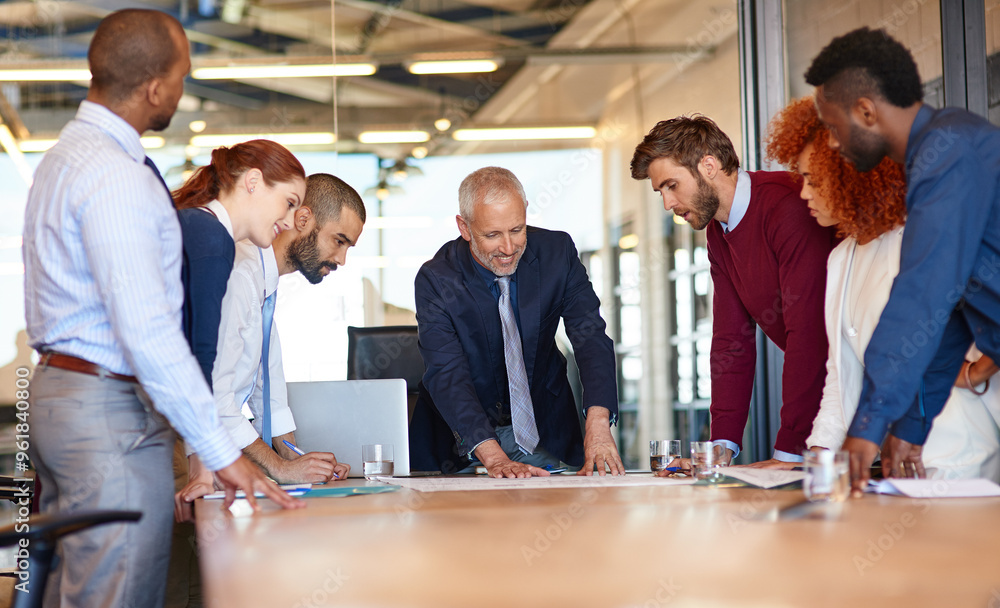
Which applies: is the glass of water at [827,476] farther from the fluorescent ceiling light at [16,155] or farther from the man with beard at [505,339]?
the fluorescent ceiling light at [16,155]

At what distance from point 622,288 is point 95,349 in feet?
14.5

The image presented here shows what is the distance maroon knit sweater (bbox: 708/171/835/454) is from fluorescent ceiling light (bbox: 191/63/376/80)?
10.7ft

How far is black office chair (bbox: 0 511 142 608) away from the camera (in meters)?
1.06

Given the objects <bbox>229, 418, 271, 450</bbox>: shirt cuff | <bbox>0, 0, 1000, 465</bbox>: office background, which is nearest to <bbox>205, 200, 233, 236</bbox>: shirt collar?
<bbox>229, 418, 271, 450</bbox>: shirt cuff

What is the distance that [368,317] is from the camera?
514 cm

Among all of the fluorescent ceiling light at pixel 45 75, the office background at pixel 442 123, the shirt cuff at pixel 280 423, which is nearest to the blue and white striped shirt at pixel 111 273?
the shirt cuff at pixel 280 423

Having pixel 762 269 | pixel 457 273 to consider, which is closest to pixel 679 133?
pixel 762 269

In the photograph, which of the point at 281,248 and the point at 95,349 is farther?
the point at 281,248

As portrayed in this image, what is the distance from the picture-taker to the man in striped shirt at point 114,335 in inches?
54.6

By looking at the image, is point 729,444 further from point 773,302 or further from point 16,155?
point 16,155

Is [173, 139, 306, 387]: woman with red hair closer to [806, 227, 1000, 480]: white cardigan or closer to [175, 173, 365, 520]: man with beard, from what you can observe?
[175, 173, 365, 520]: man with beard

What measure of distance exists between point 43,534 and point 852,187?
5.52 feet

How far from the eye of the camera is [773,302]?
97.0 inches

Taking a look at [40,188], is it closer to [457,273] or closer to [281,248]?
[281,248]
